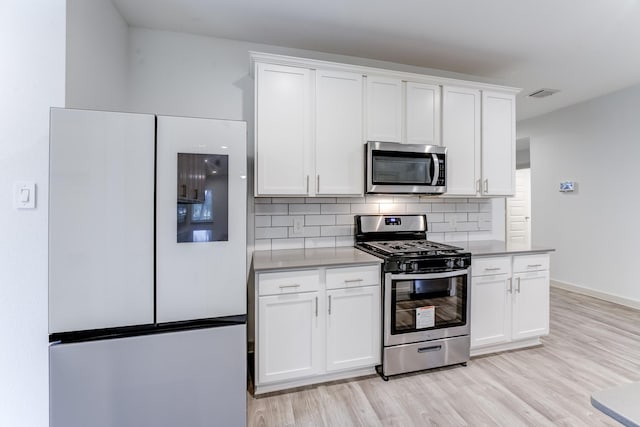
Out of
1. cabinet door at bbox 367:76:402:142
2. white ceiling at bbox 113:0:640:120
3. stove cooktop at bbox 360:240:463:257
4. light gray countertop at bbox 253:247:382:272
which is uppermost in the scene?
white ceiling at bbox 113:0:640:120

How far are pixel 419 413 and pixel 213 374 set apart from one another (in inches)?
51.5

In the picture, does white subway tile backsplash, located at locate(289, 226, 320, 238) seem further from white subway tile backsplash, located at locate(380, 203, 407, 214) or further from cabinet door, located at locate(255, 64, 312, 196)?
white subway tile backsplash, located at locate(380, 203, 407, 214)

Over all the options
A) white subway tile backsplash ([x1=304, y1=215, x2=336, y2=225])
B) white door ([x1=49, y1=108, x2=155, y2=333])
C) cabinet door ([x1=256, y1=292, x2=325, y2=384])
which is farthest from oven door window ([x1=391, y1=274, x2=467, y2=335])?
white door ([x1=49, y1=108, x2=155, y2=333])

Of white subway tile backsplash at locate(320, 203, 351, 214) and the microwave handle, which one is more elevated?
the microwave handle

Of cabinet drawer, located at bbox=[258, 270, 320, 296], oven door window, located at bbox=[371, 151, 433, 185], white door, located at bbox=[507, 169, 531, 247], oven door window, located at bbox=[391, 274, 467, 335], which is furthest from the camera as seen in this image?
white door, located at bbox=[507, 169, 531, 247]

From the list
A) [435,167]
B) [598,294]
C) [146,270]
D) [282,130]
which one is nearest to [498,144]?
[435,167]

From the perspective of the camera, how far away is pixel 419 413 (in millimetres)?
1924

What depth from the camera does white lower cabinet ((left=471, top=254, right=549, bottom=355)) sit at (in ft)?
8.43

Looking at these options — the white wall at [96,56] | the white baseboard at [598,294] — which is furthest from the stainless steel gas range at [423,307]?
the white baseboard at [598,294]

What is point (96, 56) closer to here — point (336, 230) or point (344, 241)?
point (336, 230)

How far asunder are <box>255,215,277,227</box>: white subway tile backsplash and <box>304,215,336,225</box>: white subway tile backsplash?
0.33 metres

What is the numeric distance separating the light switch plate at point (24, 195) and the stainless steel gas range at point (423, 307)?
2.15 meters

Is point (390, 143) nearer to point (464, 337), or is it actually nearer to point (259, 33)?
point (259, 33)

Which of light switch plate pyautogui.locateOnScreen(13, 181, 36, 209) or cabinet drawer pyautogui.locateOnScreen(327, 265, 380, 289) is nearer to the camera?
light switch plate pyautogui.locateOnScreen(13, 181, 36, 209)
